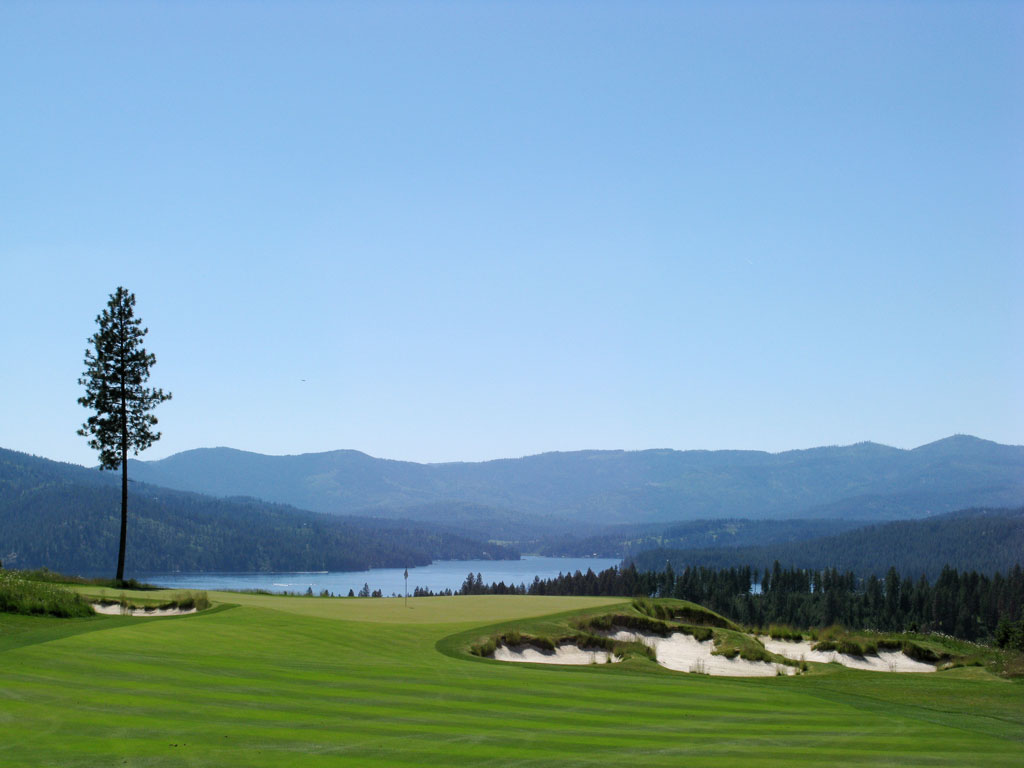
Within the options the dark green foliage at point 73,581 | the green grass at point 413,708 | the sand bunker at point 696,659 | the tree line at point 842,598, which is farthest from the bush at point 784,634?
the tree line at point 842,598

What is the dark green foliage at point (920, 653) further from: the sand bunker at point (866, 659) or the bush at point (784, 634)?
the bush at point (784, 634)

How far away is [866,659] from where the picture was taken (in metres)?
26.3

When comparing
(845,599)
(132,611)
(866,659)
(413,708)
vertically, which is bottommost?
(845,599)

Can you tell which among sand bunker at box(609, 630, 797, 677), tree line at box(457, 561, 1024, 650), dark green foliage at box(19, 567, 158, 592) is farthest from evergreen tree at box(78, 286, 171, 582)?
tree line at box(457, 561, 1024, 650)

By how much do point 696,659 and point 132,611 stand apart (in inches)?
634

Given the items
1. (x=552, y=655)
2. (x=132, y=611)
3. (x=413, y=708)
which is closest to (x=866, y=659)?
(x=552, y=655)

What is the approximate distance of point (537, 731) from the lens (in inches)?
451

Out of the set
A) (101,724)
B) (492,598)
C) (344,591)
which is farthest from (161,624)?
(344,591)

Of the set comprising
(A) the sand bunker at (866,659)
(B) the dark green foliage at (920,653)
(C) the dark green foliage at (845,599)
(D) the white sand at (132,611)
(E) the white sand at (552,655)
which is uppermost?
(D) the white sand at (132,611)

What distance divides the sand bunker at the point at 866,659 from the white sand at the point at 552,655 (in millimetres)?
6358

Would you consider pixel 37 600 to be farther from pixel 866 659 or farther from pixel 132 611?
pixel 866 659

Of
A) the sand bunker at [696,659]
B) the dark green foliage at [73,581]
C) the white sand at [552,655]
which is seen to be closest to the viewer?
the white sand at [552,655]

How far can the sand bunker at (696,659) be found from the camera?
22.9m

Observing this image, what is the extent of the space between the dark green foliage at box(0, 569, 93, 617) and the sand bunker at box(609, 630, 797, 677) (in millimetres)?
14756
